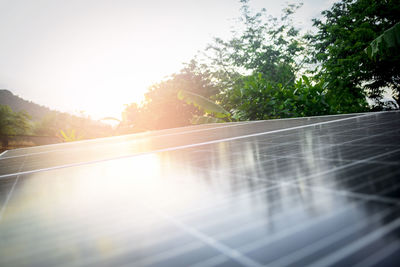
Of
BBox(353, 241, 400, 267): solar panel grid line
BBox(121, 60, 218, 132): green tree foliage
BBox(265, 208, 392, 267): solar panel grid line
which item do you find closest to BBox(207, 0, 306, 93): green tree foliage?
BBox(121, 60, 218, 132): green tree foliage

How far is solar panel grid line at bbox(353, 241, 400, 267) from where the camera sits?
23.1 inches

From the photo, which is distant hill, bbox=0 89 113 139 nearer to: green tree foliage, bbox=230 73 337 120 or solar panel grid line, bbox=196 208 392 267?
green tree foliage, bbox=230 73 337 120

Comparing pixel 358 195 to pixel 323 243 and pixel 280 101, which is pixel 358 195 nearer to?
pixel 323 243

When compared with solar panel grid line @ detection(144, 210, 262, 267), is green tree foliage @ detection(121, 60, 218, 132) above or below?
above

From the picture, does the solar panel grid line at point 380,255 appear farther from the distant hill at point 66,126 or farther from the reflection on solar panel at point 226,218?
the distant hill at point 66,126

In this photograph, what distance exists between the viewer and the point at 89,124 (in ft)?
73.7

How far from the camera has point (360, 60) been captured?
55.6 ft

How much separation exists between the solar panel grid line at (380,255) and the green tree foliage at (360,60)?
56.1 feet

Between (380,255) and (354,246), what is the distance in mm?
57

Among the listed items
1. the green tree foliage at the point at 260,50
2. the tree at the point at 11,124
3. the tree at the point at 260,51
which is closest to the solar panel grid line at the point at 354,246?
the tree at the point at 260,51

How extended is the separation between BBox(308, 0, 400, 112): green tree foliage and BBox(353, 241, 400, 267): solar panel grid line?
56.1 ft

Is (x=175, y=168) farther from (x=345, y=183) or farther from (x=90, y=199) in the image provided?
(x=345, y=183)

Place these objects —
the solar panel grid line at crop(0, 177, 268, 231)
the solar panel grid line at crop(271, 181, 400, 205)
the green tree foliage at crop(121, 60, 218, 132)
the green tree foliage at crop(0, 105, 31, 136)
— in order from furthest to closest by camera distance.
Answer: the green tree foliage at crop(121, 60, 218, 132) → the green tree foliage at crop(0, 105, 31, 136) → the solar panel grid line at crop(0, 177, 268, 231) → the solar panel grid line at crop(271, 181, 400, 205)

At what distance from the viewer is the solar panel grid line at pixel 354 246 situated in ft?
2.03
